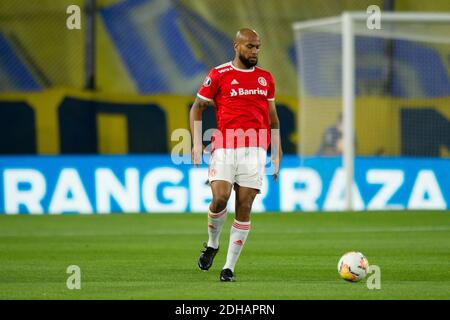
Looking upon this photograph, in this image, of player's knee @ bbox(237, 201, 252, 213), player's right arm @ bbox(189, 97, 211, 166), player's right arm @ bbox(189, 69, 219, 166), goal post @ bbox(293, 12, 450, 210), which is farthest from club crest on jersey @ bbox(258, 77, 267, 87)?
goal post @ bbox(293, 12, 450, 210)

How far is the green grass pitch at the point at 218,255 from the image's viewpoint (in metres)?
9.49

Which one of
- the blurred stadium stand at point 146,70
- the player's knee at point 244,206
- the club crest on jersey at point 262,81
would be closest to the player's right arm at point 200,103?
the club crest on jersey at point 262,81

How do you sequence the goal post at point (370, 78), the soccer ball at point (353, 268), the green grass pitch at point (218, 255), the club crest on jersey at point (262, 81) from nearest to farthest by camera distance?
1. the green grass pitch at point (218, 255)
2. the soccer ball at point (353, 268)
3. the club crest on jersey at point (262, 81)
4. the goal post at point (370, 78)

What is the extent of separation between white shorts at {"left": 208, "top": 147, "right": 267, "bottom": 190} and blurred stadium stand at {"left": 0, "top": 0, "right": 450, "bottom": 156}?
11796 millimetres

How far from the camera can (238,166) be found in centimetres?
1045

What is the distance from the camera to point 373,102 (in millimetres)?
22953

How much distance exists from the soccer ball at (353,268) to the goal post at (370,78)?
1112 centimetres

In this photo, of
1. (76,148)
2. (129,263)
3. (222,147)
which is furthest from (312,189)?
(222,147)

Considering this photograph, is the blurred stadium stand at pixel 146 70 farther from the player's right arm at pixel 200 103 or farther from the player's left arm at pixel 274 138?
the player's right arm at pixel 200 103

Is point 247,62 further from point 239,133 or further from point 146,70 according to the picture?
point 146,70

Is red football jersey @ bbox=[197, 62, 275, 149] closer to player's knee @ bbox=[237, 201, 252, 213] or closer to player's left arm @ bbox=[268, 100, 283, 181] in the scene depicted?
player's left arm @ bbox=[268, 100, 283, 181]

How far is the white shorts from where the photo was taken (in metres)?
10.4

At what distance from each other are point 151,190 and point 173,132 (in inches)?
135

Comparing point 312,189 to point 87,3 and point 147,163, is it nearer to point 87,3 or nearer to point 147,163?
point 147,163
